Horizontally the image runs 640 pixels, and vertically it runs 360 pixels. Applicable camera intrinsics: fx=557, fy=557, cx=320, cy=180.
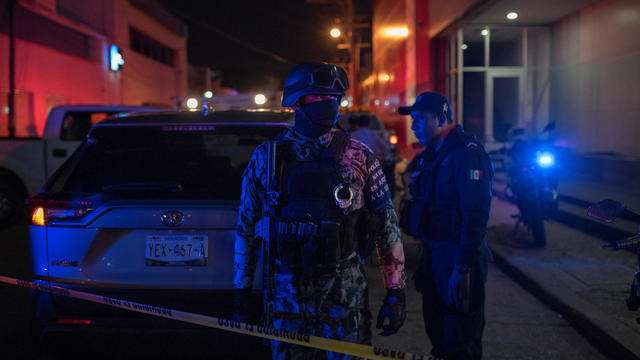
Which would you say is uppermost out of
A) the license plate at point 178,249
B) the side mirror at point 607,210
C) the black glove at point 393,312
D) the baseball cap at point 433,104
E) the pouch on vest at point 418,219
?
the baseball cap at point 433,104

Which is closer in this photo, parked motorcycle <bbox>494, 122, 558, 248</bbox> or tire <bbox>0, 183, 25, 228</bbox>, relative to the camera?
parked motorcycle <bbox>494, 122, 558, 248</bbox>

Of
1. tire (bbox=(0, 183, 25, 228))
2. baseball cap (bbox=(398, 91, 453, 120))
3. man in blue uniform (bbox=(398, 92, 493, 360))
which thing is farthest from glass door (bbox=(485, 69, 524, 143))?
man in blue uniform (bbox=(398, 92, 493, 360))

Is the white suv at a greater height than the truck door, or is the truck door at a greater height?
the truck door

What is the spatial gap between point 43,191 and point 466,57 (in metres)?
17.9

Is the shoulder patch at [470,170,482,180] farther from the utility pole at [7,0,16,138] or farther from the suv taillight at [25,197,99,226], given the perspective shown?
the utility pole at [7,0,16,138]

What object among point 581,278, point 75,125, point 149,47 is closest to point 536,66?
point 581,278

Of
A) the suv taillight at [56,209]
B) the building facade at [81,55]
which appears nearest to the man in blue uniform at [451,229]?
the suv taillight at [56,209]

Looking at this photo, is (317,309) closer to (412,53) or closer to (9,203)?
(9,203)

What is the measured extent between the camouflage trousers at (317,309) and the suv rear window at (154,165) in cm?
102

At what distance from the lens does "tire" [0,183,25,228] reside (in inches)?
381

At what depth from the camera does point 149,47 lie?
120 feet

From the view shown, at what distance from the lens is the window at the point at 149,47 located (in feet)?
110

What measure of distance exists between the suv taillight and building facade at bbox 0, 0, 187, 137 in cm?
1272

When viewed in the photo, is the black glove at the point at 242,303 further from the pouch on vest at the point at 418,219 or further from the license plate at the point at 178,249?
the pouch on vest at the point at 418,219
